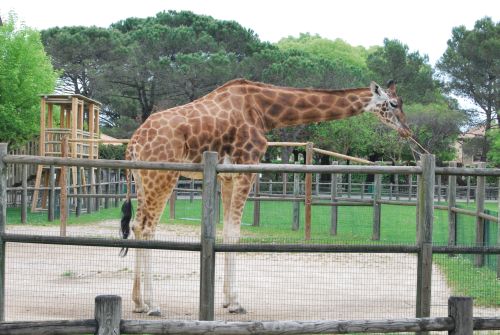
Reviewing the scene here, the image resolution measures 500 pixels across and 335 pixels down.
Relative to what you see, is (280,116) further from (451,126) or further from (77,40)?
(451,126)

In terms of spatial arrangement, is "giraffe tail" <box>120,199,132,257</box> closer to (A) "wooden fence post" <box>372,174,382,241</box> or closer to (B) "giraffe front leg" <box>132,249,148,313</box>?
(B) "giraffe front leg" <box>132,249,148,313</box>

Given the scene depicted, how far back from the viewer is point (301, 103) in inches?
336

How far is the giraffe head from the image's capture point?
8.89 m

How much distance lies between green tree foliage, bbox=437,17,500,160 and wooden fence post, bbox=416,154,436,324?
42090 millimetres

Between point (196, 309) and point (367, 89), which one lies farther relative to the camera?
point (367, 89)

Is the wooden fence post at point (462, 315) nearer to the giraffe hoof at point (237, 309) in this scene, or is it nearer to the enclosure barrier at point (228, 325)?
the enclosure barrier at point (228, 325)

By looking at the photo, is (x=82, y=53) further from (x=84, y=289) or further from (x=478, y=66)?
(x=84, y=289)

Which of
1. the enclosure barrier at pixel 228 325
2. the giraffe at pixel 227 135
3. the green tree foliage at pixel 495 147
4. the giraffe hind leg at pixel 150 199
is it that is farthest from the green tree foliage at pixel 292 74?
the enclosure barrier at pixel 228 325

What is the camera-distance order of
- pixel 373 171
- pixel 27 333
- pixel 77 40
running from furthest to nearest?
pixel 77 40
pixel 373 171
pixel 27 333

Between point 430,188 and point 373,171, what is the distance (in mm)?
476

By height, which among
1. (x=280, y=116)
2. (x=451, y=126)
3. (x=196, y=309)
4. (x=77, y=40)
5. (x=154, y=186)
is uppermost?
(x=77, y=40)

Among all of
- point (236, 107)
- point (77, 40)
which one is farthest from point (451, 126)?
point (236, 107)

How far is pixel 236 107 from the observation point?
815 cm

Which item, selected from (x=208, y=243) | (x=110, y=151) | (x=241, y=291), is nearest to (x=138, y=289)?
(x=241, y=291)
